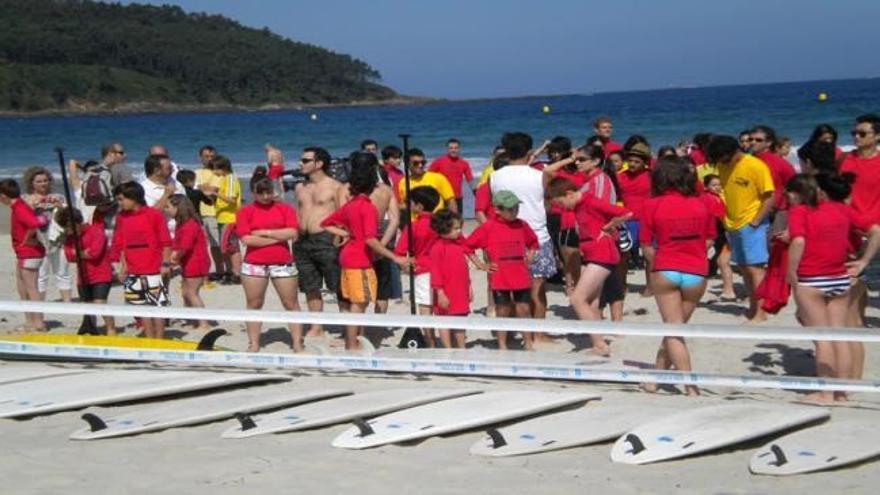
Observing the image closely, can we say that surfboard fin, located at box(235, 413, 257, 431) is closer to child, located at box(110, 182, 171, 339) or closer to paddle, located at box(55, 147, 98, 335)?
child, located at box(110, 182, 171, 339)

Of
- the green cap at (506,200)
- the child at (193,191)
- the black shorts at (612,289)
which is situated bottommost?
the black shorts at (612,289)

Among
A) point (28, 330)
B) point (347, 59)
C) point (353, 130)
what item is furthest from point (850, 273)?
point (347, 59)

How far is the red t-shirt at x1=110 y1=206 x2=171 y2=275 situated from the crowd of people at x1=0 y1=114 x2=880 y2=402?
11mm

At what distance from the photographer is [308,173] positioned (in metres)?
9.79

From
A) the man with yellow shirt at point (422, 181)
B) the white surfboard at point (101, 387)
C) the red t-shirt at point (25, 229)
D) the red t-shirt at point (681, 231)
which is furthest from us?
the man with yellow shirt at point (422, 181)

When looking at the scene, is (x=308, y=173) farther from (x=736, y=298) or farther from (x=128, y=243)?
(x=736, y=298)

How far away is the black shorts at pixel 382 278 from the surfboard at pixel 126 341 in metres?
1.36

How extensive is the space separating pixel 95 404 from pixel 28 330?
382 centimetres

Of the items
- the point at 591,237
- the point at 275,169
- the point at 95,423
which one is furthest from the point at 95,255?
the point at 591,237

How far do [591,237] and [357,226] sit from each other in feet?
5.49

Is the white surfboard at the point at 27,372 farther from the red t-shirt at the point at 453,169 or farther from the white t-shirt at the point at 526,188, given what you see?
the red t-shirt at the point at 453,169

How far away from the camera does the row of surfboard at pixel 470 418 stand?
6359 millimetres

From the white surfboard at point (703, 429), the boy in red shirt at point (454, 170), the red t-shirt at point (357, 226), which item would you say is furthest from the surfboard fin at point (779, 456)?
the boy in red shirt at point (454, 170)

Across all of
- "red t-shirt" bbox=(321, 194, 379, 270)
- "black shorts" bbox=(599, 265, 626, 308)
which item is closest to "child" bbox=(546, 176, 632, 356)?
"black shorts" bbox=(599, 265, 626, 308)
